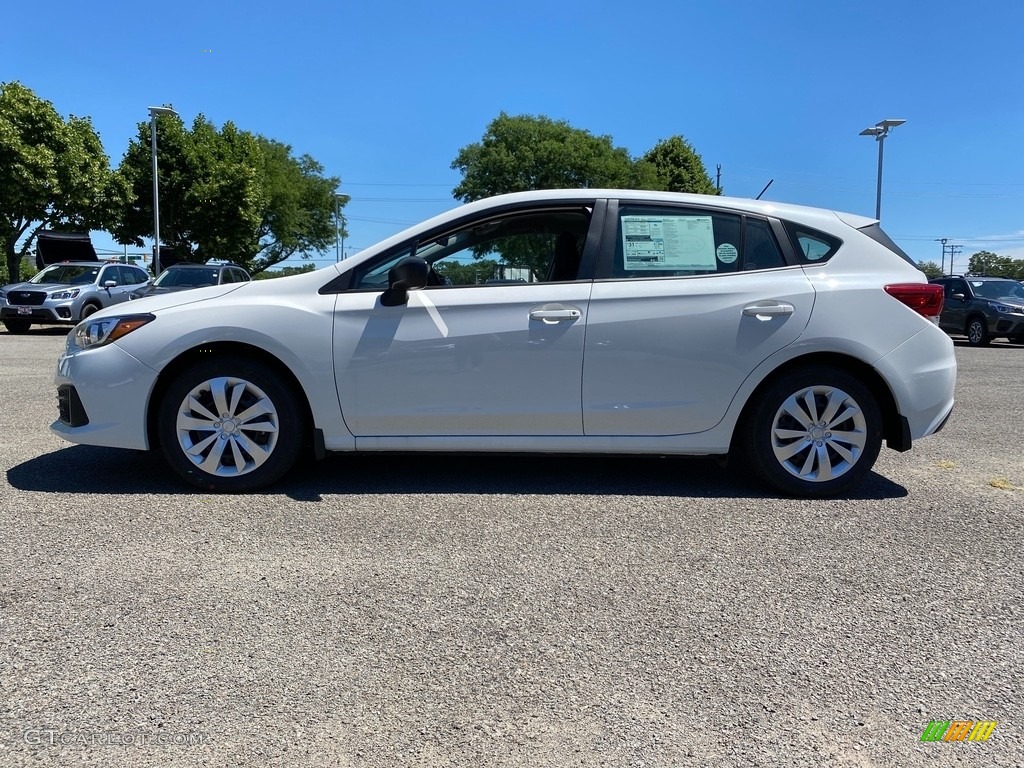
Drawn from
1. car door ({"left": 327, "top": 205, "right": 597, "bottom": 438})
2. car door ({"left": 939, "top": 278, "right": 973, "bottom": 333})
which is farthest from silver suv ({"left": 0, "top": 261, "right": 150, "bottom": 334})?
car door ({"left": 939, "top": 278, "right": 973, "bottom": 333})

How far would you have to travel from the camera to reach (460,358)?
13.7 feet

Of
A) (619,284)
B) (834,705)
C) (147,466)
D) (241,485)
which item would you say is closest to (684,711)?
(834,705)

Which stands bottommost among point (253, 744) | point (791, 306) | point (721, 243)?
point (253, 744)

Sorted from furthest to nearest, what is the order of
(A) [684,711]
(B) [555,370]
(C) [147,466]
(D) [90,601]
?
(C) [147,466]
(B) [555,370]
(D) [90,601]
(A) [684,711]

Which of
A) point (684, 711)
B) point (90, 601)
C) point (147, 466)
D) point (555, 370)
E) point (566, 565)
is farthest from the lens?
point (147, 466)

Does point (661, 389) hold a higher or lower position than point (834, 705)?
higher

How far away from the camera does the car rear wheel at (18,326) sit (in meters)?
17.3

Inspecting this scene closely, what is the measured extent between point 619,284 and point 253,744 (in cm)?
296

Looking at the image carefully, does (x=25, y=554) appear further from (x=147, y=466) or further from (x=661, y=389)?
(x=661, y=389)

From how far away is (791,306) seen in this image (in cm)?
422

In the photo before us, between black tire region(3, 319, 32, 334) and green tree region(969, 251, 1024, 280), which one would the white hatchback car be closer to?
black tire region(3, 319, 32, 334)

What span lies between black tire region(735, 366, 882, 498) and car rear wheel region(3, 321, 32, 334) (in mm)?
17905

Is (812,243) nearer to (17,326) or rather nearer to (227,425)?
(227,425)

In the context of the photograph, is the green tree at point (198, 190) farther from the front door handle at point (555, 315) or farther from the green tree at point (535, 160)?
the front door handle at point (555, 315)
